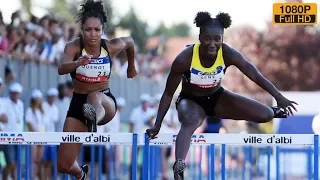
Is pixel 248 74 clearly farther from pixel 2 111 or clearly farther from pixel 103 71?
pixel 2 111

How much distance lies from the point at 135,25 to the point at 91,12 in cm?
4024

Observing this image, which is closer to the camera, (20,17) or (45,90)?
(20,17)

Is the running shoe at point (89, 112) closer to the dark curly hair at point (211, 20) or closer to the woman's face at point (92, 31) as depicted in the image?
the woman's face at point (92, 31)

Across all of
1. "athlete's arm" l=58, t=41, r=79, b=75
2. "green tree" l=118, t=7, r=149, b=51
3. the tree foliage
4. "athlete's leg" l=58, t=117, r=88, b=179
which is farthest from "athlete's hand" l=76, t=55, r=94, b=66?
"green tree" l=118, t=7, r=149, b=51

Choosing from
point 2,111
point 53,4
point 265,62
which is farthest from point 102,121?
point 53,4

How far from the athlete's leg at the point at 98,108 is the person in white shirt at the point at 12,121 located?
4.42m

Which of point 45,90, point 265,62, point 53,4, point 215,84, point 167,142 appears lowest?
point 167,142

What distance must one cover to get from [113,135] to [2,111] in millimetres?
5116

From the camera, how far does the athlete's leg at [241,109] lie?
391 inches

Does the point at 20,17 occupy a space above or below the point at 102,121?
above

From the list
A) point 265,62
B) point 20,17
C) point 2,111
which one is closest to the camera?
point 2,111

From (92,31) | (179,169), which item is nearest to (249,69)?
(179,169)

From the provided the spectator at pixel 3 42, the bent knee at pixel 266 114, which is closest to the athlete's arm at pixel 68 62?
the bent knee at pixel 266 114

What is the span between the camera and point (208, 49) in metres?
9.70
